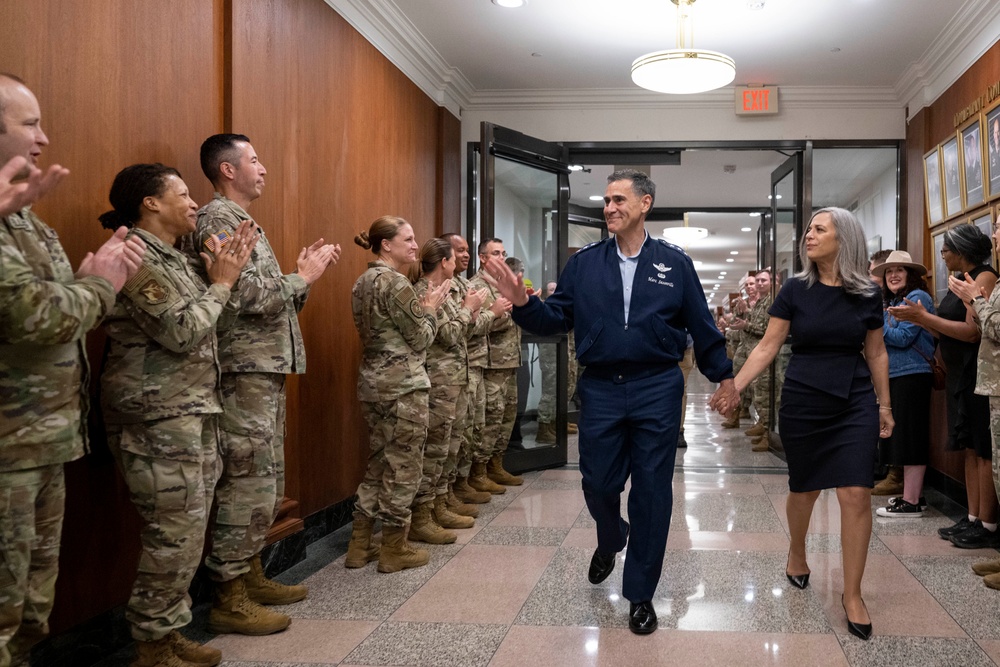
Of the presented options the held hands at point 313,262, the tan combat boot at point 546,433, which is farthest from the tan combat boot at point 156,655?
the tan combat boot at point 546,433

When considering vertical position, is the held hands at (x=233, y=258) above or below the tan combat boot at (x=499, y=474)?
above

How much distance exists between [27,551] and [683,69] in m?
3.95

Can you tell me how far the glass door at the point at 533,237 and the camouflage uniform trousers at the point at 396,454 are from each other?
7.24 feet

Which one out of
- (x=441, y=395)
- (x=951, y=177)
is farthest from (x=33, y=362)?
(x=951, y=177)

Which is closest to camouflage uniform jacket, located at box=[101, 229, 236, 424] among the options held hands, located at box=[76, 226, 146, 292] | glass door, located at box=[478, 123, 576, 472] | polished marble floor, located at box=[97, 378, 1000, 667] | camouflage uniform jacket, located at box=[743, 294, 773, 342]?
held hands, located at box=[76, 226, 146, 292]

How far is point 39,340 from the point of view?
69.4 inches

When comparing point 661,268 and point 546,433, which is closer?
point 661,268

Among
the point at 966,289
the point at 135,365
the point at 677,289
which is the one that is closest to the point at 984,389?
the point at 966,289

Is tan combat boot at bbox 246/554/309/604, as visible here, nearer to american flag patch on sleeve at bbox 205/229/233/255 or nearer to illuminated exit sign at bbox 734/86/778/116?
american flag patch on sleeve at bbox 205/229/233/255

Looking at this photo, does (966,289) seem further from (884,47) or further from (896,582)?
(884,47)

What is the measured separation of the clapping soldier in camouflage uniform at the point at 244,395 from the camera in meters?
2.72

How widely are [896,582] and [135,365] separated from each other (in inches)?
118

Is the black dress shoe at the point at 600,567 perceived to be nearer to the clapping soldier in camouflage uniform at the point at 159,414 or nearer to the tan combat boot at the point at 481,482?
the clapping soldier in camouflage uniform at the point at 159,414

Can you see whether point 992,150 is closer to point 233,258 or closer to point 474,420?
point 474,420
